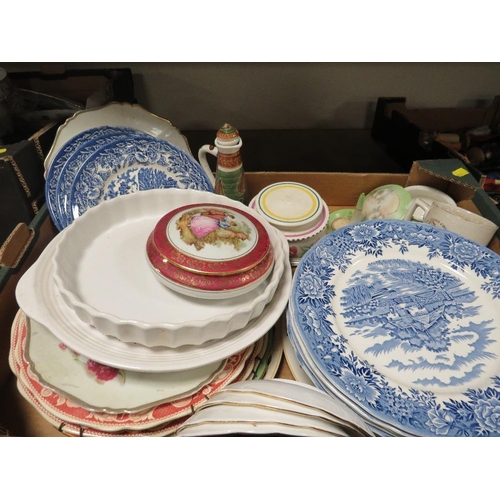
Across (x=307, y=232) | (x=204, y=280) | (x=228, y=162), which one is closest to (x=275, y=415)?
(x=204, y=280)

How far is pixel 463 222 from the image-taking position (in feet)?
2.19

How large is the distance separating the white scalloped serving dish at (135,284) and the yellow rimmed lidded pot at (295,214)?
6 centimetres

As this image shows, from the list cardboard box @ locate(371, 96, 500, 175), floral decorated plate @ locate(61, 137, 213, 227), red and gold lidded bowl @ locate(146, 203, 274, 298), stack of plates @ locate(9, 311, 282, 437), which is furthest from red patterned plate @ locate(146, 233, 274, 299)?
cardboard box @ locate(371, 96, 500, 175)

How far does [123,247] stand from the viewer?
1.93 ft

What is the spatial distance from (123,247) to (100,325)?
168 millimetres

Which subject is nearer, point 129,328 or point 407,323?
point 129,328

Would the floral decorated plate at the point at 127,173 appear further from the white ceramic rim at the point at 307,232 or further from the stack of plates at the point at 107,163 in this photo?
the white ceramic rim at the point at 307,232

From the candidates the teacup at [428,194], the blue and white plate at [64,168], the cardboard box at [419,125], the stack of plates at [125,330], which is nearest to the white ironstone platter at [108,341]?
the stack of plates at [125,330]

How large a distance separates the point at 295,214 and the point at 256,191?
0.57 ft

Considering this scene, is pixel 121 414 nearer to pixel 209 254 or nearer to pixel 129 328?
pixel 129 328

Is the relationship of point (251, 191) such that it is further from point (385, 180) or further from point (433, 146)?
point (433, 146)

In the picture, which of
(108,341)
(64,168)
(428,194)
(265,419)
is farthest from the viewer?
(428,194)

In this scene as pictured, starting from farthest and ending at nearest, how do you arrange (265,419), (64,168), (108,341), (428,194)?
(428,194)
(64,168)
(108,341)
(265,419)
